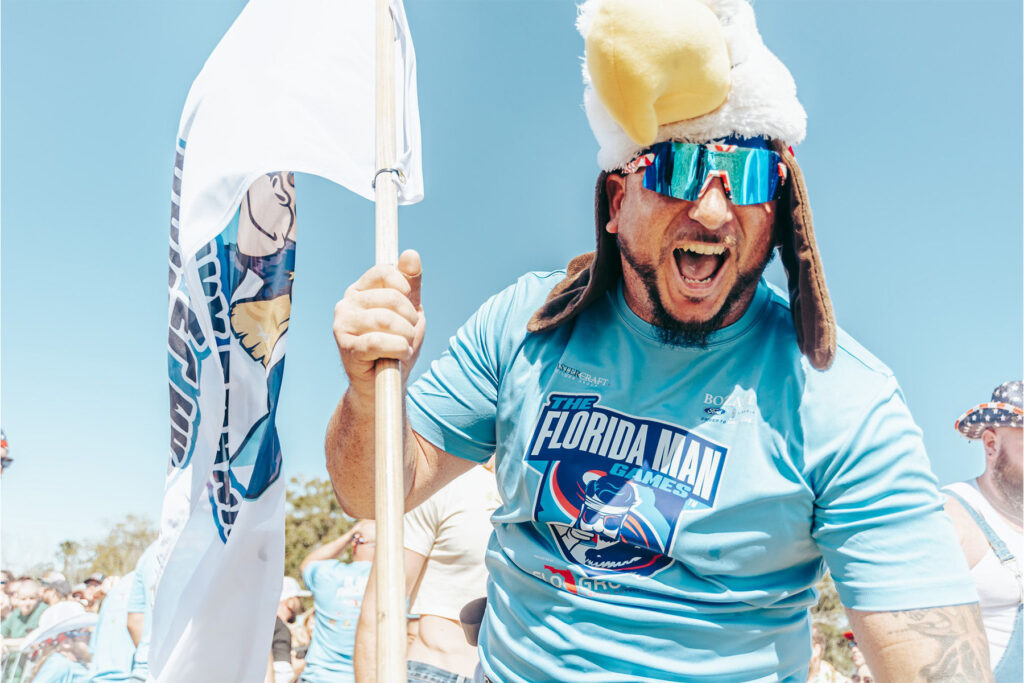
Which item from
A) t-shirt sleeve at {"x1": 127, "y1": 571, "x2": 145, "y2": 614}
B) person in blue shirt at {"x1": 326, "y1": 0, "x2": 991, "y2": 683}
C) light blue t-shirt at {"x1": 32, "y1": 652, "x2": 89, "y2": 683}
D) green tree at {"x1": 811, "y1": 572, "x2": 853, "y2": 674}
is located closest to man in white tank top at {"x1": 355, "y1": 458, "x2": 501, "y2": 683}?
person in blue shirt at {"x1": 326, "y1": 0, "x2": 991, "y2": 683}

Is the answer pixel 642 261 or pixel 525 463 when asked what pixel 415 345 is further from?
pixel 642 261

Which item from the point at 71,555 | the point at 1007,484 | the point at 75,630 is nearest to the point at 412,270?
the point at 1007,484

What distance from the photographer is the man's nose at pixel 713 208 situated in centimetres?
177

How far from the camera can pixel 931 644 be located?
1.59 metres

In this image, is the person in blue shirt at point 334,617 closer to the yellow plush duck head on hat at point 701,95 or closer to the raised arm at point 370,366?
the raised arm at point 370,366

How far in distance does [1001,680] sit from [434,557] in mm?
2816

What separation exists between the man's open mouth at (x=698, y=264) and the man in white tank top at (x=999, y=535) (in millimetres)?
3010

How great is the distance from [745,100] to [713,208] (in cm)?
25

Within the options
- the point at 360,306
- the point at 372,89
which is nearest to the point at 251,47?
the point at 372,89

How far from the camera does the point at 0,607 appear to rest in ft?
26.9

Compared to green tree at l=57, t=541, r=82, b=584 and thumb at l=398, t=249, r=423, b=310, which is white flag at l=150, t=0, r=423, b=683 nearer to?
thumb at l=398, t=249, r=423, b=310

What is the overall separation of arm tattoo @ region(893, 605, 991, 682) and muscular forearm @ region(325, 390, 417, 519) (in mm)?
1075

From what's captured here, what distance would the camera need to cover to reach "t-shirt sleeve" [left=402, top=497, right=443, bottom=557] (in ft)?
12.4

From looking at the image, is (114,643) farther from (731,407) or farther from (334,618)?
(731,407)
